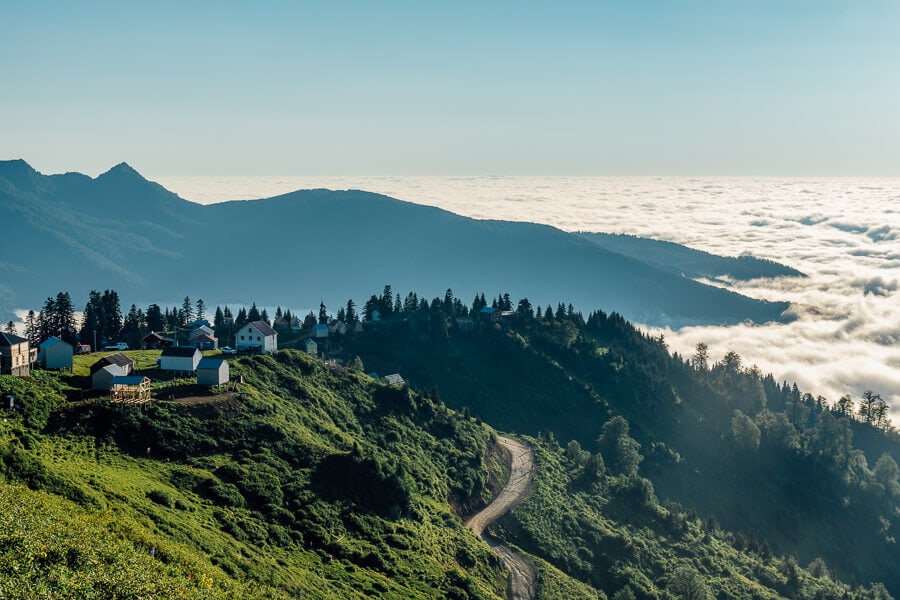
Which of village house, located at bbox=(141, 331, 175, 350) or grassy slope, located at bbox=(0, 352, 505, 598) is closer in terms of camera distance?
grassy slope, located at bbox=(0, 352, 505, 598)

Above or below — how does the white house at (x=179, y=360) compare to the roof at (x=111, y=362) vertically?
below

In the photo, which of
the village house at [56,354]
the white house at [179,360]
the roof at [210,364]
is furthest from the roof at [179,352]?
the village house at [56,354]

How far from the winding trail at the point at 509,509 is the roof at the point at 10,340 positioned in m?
57.1

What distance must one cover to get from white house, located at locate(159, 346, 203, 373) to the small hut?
11.2 m

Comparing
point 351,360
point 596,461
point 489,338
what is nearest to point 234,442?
point 596,461

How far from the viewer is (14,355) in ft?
276

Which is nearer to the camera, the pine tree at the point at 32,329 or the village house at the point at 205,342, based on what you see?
the village house at the point at 205,342

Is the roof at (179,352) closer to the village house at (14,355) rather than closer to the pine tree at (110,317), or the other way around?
the village house at (14,355)

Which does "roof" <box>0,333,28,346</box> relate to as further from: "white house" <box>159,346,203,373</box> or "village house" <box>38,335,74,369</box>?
"white house" <box>159,346,203,373</box>

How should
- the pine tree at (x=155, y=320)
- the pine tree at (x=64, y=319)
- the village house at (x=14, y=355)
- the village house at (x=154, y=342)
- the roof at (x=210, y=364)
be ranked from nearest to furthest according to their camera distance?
the village house at (x=14, y=355) → the roof at (x=210, y=364) → the village house at (x=154, y=342) → the pine tree at (x=64, y=319) → the pine tree at (x=155, y=320)

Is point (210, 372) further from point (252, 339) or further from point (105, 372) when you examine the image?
point (252, 339)

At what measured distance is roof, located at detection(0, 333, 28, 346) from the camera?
82562mm

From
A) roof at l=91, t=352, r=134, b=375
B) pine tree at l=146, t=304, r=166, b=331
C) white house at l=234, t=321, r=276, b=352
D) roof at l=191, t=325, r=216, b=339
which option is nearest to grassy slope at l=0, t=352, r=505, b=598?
roof at l=91, t=352, r=134, b=375

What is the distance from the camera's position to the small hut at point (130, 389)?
82.2 m
